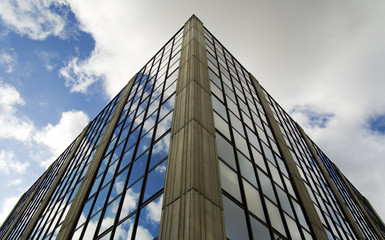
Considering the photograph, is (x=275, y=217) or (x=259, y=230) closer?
(x=259, y=230)

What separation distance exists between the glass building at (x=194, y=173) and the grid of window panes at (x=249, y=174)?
58 mm

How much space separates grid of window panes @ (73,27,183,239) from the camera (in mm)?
10039

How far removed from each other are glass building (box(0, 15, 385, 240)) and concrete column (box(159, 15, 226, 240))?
0.13 ft

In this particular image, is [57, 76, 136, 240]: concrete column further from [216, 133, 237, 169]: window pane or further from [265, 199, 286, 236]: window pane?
[265, 199, 286, 236]: window pane

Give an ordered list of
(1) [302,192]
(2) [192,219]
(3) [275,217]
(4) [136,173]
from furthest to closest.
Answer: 1. (1) [302,192]
2. (4) [136,173]
3. (3) [275,217]
4. (2) [192,219]

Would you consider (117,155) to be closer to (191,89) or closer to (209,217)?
(191,89)

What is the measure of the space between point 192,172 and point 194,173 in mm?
75

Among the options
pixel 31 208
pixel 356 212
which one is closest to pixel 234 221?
pixel 356 212

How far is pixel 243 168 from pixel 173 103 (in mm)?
5213

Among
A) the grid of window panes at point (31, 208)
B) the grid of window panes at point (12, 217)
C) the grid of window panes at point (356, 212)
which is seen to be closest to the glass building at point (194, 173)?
the grid of window panes at point (356, 212)

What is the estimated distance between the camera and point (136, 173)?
12.7 meters

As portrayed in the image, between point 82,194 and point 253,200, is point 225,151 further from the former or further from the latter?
point 82,194

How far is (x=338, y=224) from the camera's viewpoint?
18.9 m

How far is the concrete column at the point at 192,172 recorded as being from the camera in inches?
286
